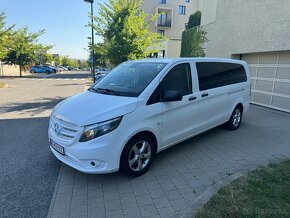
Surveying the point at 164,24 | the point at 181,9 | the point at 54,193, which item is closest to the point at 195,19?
the point at 164,24

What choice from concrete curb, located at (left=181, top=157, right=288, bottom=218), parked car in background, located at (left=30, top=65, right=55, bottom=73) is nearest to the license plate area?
concrete curb, located at (left=181, top=157, right=288, bottom=218)

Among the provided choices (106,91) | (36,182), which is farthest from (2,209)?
(106,91)

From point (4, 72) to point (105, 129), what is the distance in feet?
132

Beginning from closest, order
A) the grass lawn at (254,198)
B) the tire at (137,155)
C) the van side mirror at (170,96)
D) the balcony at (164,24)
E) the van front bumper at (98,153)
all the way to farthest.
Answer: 1. the grass lawn at (254,198)
2. the van front bumper at (98,153)
3. the tire at (137,155)
4. the van side mirror at (170,96)
5. the balcony at (164,24)

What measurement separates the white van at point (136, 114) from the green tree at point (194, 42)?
8780 millimetres

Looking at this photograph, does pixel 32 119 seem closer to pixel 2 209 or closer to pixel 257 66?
pixel 2 209

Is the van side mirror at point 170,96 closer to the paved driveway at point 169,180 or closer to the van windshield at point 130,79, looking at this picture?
the van windshield at point 130,79

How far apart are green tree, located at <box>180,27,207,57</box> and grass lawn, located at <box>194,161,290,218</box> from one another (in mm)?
10678

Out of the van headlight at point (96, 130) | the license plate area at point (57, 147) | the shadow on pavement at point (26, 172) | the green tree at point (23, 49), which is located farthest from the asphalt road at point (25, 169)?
the green tree at point (23, 49)

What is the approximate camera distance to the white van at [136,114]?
122 inches

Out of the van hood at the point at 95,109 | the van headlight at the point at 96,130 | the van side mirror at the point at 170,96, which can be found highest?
the van side mirror at the point at 170,96

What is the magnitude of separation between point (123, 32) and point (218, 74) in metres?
6.48

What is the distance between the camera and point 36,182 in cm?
345

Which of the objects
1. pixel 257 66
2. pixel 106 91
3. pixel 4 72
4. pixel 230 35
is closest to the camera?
pixel 106 91
